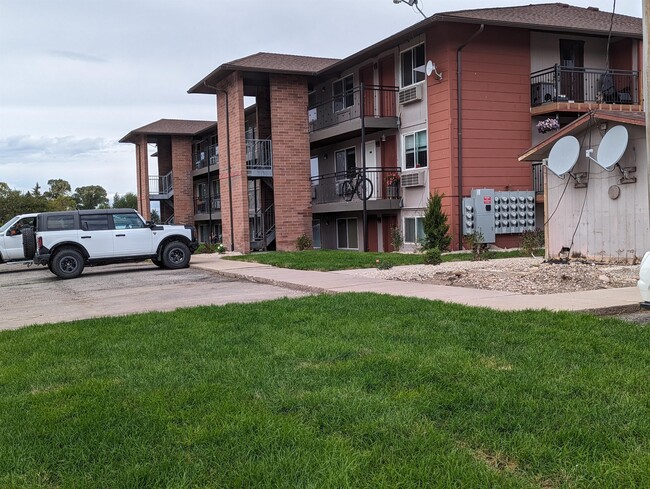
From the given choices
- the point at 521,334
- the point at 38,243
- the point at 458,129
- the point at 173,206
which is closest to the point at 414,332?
the point at 521,334

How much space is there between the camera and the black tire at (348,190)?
894 inches

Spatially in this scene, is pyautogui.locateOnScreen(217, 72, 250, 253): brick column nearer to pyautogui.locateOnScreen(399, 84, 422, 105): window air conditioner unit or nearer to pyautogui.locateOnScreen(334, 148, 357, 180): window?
pyautogui.locateOnScreen(334, 148, 357, 180): window

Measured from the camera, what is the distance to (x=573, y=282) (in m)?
10.0

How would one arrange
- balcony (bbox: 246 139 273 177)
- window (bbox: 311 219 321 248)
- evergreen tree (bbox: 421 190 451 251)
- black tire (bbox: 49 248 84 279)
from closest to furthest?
black tire (bbox: 49 248 84 279), evergreen tree (bbox: 421 190 451 251), balcony (bbox: 246 139 273 177), window (bbox: 311 219 321 248)

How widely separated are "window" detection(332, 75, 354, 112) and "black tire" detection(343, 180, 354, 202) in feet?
12.2

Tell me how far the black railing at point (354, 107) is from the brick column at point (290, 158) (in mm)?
1384

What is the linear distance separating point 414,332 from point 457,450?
290cm

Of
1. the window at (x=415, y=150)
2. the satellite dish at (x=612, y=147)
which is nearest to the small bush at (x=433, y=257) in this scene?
the satellite dish at (x=612, y=147)

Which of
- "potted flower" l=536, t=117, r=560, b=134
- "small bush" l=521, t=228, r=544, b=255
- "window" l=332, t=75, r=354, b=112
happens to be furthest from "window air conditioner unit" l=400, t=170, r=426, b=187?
"window" l=332, t=75, r=354, b=112

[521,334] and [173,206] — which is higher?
[173,206]

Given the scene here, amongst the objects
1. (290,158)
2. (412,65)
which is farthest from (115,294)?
(412,65)

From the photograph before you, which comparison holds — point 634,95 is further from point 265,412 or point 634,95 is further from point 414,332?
point 265,412

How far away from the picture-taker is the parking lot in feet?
30.8

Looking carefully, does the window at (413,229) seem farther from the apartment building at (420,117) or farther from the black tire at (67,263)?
the black tire at (67,263)
